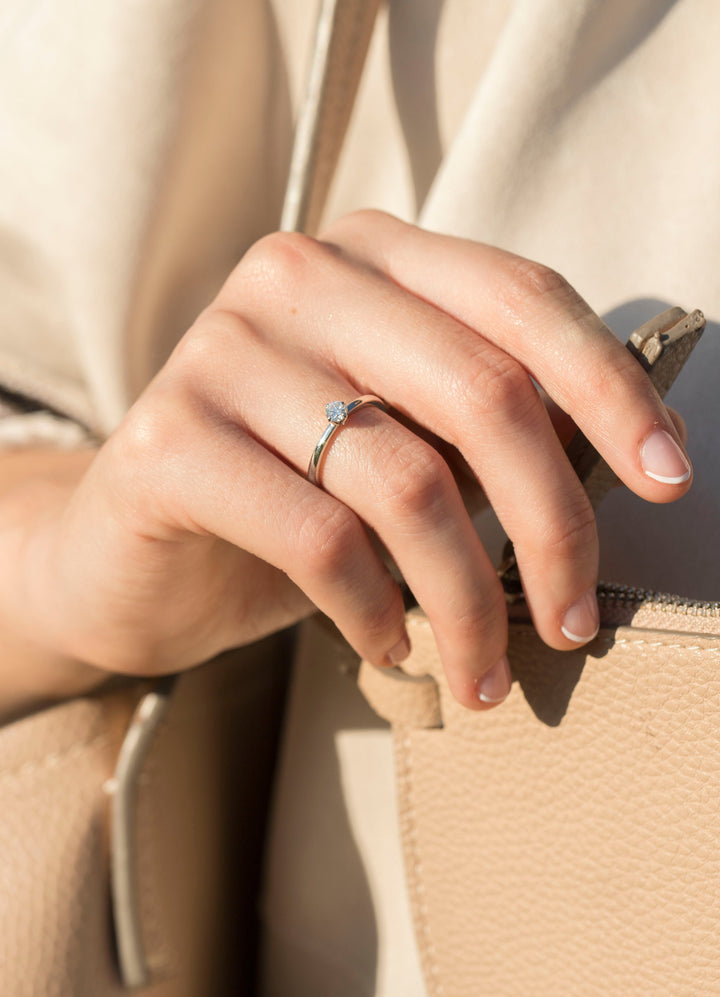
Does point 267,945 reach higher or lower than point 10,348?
lower

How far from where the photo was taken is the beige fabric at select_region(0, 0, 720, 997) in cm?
64

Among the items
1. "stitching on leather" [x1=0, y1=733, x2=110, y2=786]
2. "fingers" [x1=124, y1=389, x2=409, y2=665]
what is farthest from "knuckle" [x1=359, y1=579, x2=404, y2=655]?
"stitching on leather" [x1=0, y1=733, x2=110, y2=786]

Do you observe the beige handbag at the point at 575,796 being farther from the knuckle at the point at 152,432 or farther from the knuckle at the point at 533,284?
the knuckle at the point at 152,432

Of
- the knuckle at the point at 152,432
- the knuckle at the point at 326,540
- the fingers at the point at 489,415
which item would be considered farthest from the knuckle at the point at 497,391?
the knuckle at the point at 152,432

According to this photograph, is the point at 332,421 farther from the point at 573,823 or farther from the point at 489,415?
the point at 573,823

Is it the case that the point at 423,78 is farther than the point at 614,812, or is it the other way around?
the point at 423,78

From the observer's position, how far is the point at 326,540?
1.69ft

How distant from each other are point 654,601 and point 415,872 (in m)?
0.35

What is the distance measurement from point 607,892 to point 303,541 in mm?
341

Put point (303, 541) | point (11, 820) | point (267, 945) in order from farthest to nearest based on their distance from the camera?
point (267, 945), point (11, 820), point (303, 541)

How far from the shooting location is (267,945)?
34.8 inches

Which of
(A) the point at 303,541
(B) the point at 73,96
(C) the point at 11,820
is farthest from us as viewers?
(B) the point at 73,96

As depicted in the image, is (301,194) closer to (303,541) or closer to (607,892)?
(303,541)

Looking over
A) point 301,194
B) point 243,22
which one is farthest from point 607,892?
point 243,22
